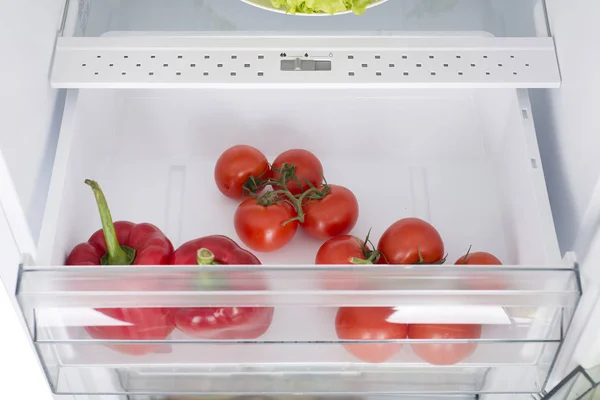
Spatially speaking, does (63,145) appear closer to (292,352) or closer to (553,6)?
(292,352)

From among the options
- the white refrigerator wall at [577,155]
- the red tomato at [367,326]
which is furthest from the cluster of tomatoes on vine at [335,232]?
the white refrigerator wall at [577,155]

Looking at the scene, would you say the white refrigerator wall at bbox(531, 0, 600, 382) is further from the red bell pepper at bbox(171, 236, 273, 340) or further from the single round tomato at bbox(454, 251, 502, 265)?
the red bell pepper at bbox(171, 236, 273, 340)

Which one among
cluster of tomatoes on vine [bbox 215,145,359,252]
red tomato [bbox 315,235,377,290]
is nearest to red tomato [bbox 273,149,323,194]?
cluster of tomatoes on vine [bbox 215,145,359,252]

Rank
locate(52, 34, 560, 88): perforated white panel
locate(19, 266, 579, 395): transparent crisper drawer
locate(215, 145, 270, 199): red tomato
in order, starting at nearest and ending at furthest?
1. locate(19, 266, 579, 395): transparent crisper drawer
2. locate(52, 34, 560, 88): perforated white panel
3. locate(215, 145, 270, 199): red tomato

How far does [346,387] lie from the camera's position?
1.17m

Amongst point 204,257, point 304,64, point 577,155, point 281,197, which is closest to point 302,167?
point 281,197

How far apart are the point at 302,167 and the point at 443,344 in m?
0.36

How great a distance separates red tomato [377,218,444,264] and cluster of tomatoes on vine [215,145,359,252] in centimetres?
9

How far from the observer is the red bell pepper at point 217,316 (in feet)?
3.06

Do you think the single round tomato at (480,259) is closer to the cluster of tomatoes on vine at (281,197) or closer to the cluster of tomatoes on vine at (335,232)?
the cluster of tomatoes on vine at (335,232)

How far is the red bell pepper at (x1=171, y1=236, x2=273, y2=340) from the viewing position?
3.06 ft

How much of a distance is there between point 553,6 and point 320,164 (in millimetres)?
427

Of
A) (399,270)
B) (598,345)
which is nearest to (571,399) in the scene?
(598,345)

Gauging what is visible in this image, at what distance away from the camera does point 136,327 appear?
945mm
